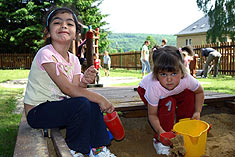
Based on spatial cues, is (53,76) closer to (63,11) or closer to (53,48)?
(53,48)

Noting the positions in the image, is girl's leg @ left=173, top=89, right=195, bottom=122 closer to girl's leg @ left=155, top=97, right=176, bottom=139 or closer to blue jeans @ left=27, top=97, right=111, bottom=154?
girl's leg @ left=155, top=97, right=176, bottom=139

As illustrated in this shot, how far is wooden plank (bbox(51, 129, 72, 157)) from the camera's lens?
4.09ft

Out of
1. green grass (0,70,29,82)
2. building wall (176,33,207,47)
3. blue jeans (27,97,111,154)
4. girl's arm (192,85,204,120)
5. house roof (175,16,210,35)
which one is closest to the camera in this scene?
blue jeans (27,97,111,154)

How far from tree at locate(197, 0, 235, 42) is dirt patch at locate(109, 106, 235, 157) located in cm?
2118

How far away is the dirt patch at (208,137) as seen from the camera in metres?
2.09

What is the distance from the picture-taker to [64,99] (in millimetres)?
1645

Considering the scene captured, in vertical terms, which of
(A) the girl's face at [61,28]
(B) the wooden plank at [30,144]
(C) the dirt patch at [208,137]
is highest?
(A) the girl's face at [61,28]

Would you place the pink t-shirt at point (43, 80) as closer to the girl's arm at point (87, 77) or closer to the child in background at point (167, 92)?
the girl's arm at point (87, 77)

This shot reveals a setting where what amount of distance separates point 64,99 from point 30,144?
39cm

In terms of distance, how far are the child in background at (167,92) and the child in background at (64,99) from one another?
50cm

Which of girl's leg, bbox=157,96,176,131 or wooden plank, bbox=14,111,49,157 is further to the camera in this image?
girl's leg, bbox=157,96,176,131

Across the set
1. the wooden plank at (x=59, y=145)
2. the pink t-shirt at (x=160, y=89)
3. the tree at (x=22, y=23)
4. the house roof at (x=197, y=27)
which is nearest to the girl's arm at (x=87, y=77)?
the wooden plank at (x=59, y=145)

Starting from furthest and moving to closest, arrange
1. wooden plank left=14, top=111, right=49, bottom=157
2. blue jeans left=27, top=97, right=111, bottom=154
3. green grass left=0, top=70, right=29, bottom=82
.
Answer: green grass left=0, top=70, right=29, bottom=82 → blue jeans left=27, top=97, right=111, bottom=154 → wooden plank left=14, top=111, right=49, bottom=157

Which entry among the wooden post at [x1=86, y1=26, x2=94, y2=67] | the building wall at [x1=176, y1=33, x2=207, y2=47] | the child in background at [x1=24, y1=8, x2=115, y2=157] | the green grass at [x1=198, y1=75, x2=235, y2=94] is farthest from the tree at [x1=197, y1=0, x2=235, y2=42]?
the child in background at [x1=24, y1=8, x2=115, y2=157]
